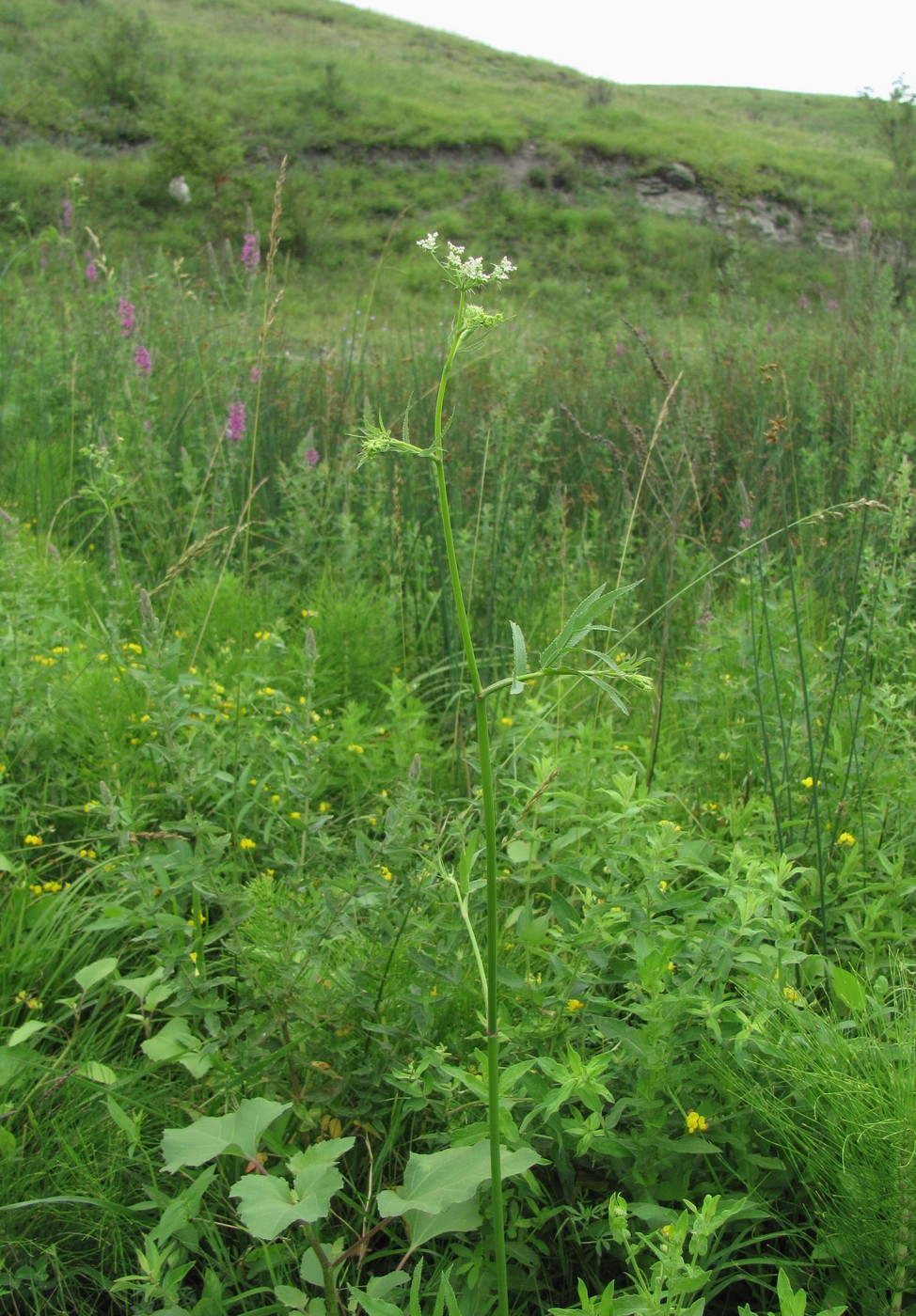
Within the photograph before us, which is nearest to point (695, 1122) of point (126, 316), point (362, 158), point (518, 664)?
point (518, 664)

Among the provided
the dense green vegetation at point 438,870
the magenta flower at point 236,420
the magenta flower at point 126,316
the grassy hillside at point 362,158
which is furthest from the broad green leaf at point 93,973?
the grassy hillside at point 362,158

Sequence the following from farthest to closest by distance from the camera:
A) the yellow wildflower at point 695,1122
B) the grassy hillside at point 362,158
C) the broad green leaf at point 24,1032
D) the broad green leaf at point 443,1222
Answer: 1. the grassy hillside at point 362,158
2. the broad green leaf at point 24,1032
3. the yellow wildflower at point 695,1122
4. the broad green leaf at point 443,1222

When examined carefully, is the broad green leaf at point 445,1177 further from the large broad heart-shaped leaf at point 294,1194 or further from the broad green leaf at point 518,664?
the broad green leaf at point 518,664

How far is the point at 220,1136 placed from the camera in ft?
3.09

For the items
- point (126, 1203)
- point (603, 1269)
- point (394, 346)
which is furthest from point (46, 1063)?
point (394, 346)

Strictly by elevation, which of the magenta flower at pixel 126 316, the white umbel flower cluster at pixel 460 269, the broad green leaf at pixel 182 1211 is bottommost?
the broad green leaf at pixel 182 1211

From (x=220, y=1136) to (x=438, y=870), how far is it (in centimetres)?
39

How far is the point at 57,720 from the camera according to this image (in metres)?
1.92

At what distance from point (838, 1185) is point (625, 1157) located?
26 centimetres

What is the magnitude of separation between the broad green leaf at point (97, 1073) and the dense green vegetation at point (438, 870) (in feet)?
0.05

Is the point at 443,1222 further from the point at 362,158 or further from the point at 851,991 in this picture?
the point at 362,158

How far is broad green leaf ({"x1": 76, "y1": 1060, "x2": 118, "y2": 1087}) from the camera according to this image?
1218 millimetres

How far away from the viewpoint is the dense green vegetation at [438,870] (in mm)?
1017

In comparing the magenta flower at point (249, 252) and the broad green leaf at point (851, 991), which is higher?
the magenta flower at point (249, 252)
